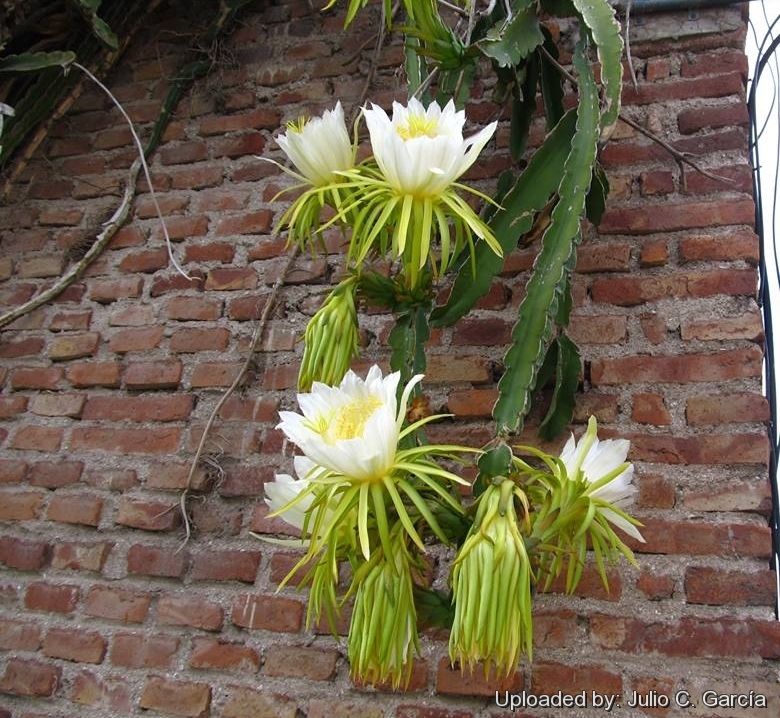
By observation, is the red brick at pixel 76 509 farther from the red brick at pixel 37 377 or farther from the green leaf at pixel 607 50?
the green leaf at pixel 607 50

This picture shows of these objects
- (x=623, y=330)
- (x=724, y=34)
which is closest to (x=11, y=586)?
(x=623, y=330)

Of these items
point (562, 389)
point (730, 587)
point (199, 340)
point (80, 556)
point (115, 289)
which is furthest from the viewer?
point (115, 289)

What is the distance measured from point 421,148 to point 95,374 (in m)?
0.93

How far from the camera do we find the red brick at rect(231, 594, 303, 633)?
125 cm

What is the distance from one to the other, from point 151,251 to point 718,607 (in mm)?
1284

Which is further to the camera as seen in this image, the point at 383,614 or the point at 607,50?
the point at 607,50

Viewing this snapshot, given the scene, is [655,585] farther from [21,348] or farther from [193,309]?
[21,348]

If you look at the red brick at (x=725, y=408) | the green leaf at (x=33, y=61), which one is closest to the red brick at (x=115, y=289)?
the green leaf at (x=33, y=61)

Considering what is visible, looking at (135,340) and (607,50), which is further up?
(607,50)

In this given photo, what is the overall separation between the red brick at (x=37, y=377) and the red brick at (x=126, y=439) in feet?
0.42

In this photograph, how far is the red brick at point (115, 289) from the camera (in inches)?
63.2

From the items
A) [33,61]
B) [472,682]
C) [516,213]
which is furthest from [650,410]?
[33,61]

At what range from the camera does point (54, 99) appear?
1.78 metres

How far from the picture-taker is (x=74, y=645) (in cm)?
134
